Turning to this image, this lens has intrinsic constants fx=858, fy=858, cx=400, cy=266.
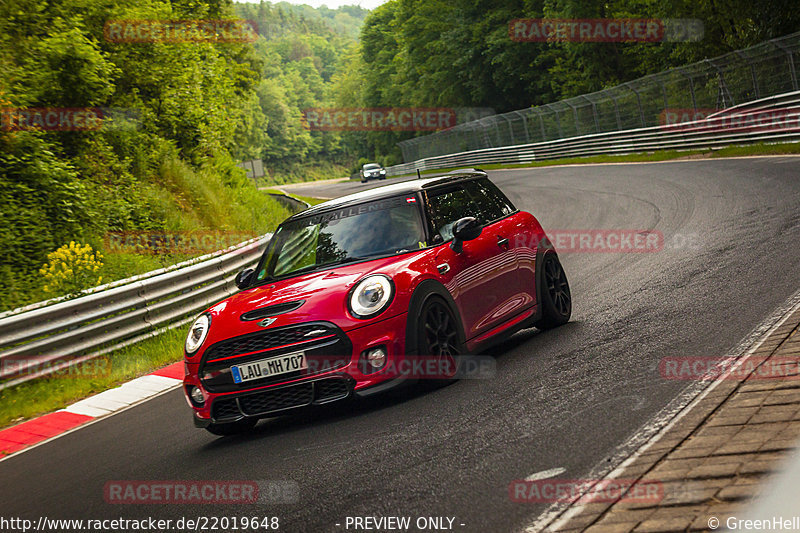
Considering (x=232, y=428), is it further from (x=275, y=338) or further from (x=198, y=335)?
(x=275, y=338)

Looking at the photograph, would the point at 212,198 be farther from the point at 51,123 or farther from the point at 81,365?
the point at 81,365

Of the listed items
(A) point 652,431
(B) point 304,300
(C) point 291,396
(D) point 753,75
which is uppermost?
(D) point 753,75

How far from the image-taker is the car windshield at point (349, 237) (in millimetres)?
6527

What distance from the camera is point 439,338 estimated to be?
6023mm

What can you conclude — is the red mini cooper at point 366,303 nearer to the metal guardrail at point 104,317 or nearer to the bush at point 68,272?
the metal guardrail at point 104,317

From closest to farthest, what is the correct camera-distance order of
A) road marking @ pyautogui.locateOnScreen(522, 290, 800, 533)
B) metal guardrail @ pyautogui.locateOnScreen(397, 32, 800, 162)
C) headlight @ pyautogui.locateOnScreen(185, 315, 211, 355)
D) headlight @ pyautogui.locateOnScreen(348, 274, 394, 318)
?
road marking @ pyautogui.locateOnScreen(522, 290, 800, 533) < headlight @ pyautogui.locateOnScreen(348, 274, 394, 318) < headlight @ pyautogui.locateOnScreen(185, 315, 211, 355) < metal guardrail @ pyautogui.locateOnScreen(397, 32, 800, 162)

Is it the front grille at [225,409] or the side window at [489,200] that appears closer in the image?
the front grille at [225,409]

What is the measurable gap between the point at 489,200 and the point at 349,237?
1.64m

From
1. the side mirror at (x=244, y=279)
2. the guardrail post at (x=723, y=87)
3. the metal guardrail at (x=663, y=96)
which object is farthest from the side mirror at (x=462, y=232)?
the guardrail post at (x=723, y=87)

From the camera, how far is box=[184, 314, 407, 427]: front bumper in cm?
555

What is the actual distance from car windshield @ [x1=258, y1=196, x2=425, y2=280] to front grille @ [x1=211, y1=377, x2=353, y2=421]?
1.18m

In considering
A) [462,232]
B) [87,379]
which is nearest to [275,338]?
[462,232]

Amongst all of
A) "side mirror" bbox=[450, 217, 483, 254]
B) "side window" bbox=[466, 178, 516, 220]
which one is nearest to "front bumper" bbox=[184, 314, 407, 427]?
"side mirror" bbox=[450, 217, 483, 254]

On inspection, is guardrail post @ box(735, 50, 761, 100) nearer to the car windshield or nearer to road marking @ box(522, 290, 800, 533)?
road marking @ box(522, 290, 800, 533)
